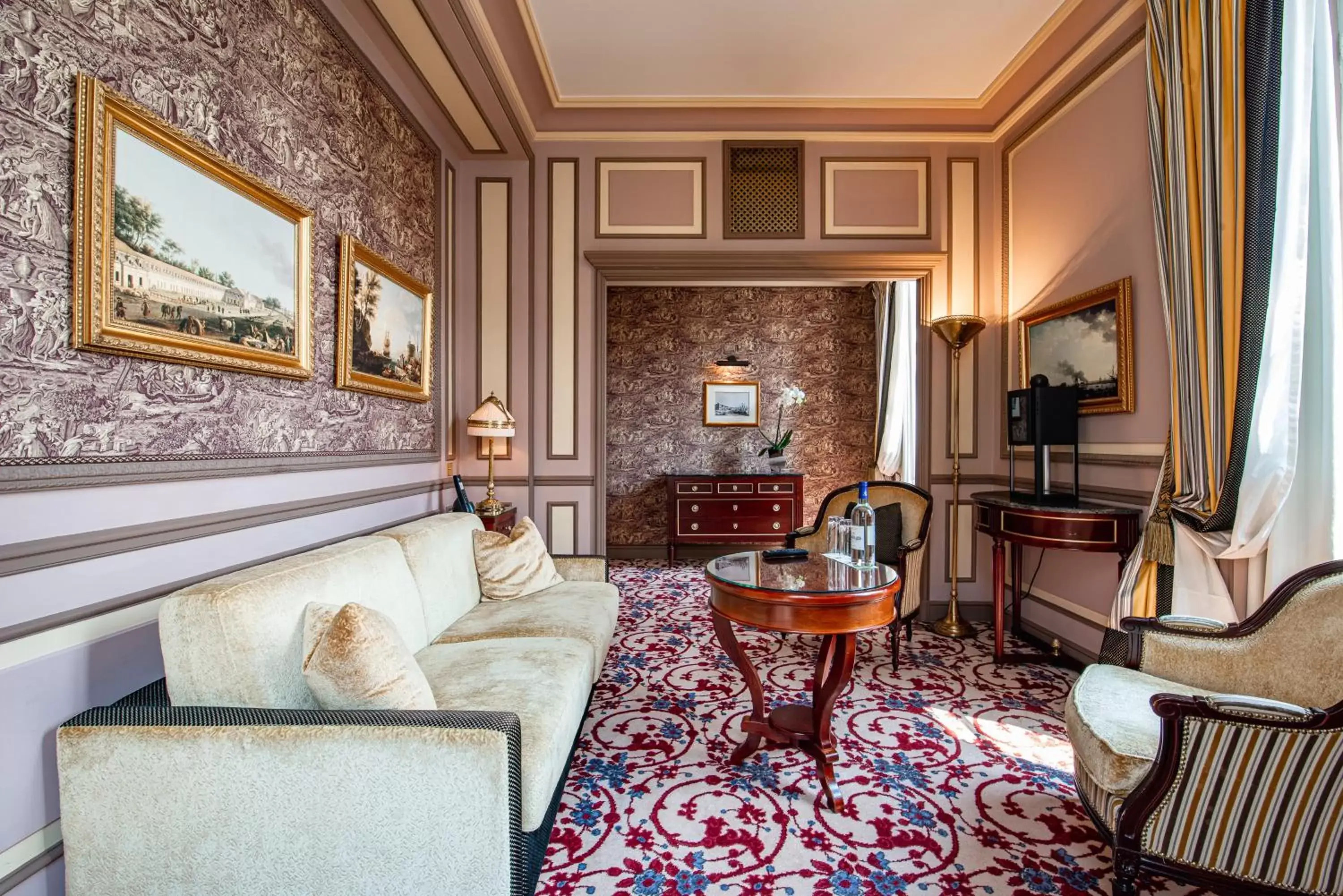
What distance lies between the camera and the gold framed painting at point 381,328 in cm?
252

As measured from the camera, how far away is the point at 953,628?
11.9ft

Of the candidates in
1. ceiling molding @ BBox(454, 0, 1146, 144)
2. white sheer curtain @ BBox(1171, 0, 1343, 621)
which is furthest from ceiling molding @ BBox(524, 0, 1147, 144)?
white sheer curtain @ BBox(1171, 0, 1343, 621)

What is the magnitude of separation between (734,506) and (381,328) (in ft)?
11.4

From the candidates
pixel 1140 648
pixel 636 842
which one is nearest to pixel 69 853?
pixel 636 842

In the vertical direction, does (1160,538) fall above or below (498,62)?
below

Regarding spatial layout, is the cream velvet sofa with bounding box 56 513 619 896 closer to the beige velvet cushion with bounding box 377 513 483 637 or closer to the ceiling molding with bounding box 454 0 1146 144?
the beige velvet cushion with bounding box 377 513 483 637

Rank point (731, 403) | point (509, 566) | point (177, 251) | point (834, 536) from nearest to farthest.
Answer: point (177, 251)
point (509, 566)
point (834, 536)
point (731, 403)

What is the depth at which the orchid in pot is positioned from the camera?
19.4ft

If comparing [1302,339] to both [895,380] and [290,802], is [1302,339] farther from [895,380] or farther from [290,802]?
[895,380]

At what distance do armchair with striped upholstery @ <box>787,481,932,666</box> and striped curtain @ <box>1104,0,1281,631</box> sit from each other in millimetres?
880

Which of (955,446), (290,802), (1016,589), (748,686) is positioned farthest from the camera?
(955,446)

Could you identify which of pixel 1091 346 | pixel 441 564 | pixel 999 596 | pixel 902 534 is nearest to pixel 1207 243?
pixel 1091 346

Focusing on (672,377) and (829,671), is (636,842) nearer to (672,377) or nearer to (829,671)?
(829,671)

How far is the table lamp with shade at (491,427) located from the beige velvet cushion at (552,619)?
0.87 metres
